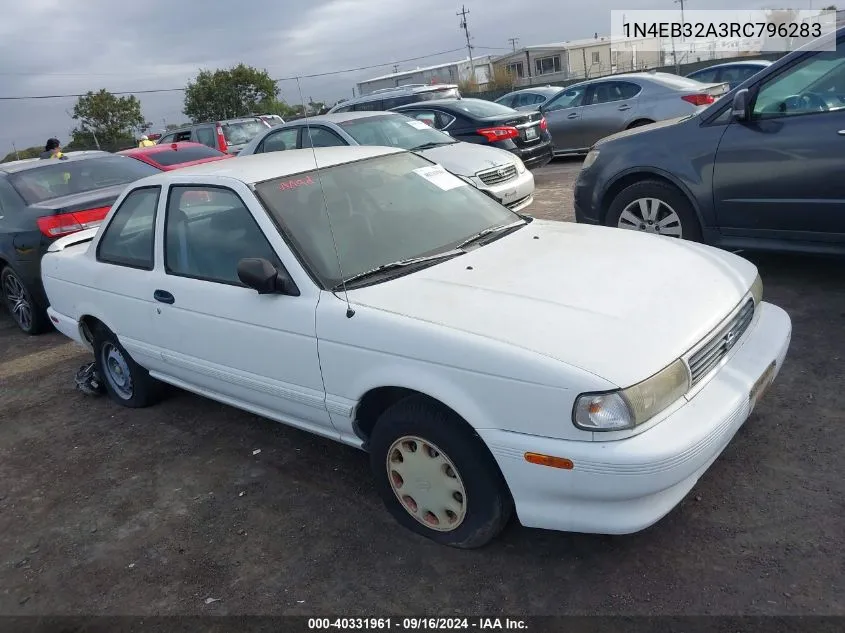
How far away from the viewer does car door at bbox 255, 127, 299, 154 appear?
365 inches

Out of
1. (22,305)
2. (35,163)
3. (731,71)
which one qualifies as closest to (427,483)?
(22,305)

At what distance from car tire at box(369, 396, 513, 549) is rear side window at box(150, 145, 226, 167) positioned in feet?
27.0

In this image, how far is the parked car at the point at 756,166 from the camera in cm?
460

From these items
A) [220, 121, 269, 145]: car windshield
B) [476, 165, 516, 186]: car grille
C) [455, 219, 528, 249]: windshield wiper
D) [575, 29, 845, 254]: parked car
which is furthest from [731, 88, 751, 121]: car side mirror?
[220, 121, 269, 145]: car windshield

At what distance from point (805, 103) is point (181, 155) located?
27.7ft

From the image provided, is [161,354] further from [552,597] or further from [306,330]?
[552,597]

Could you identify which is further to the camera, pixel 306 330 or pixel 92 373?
pixel 92 373

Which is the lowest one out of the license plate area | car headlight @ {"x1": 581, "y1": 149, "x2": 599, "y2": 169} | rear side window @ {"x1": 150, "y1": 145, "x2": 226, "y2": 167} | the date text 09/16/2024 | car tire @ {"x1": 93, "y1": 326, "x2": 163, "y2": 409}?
the date text 09/16/2024

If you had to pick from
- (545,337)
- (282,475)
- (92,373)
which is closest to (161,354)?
(282,475)

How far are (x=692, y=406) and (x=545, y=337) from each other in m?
0.60

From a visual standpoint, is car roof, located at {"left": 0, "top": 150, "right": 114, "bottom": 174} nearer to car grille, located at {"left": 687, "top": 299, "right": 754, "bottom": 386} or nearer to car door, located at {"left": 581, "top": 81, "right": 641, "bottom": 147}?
car grille, located at {"left": 687, "top": 299, "right": 754, "bottom": 386}

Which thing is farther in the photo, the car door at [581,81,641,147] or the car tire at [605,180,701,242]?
the car door at [581,81,641,147]

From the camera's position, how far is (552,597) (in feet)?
8.59

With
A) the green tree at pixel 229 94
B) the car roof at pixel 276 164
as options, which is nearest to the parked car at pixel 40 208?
the car roof at pixel 276 164
